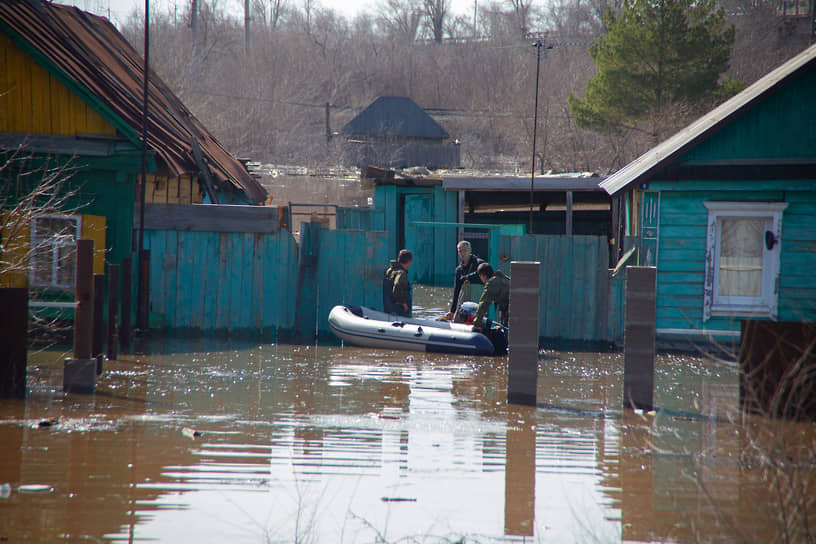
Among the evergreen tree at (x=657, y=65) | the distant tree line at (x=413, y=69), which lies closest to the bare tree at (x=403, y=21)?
the distant tree line at (x=413, y=69)

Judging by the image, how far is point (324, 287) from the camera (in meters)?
14.1

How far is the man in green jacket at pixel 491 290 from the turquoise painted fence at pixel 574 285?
0.85 m

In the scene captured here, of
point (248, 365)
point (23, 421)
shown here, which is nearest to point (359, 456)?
point (23, 421)

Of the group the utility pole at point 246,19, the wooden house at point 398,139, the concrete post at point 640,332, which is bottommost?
the concrete post at point 640,332

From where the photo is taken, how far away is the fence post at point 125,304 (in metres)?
11.9

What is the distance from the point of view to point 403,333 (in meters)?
12.8

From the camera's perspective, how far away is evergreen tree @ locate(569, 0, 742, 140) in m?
35.4

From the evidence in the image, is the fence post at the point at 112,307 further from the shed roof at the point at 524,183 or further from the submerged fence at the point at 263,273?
the shed roof at the point at 524,183

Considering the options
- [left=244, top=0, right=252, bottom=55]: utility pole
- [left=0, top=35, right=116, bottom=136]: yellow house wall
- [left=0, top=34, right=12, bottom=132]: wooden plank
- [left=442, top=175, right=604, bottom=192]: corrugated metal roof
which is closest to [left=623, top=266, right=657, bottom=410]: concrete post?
[left=0, top=35, right=116, bottom=136]: yellow house wall

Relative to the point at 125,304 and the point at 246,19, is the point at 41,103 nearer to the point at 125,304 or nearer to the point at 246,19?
the point at 125,304

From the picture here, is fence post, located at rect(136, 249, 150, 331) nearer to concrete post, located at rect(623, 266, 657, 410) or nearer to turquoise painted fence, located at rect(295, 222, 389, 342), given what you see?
turquoise painted fence, located at rect(295, 222, 389, 342)

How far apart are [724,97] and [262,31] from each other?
2054 inches

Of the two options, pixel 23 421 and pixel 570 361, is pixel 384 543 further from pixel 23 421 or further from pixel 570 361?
pixel 570 361

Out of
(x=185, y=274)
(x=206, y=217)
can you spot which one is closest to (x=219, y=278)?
(x=185, y=274)
